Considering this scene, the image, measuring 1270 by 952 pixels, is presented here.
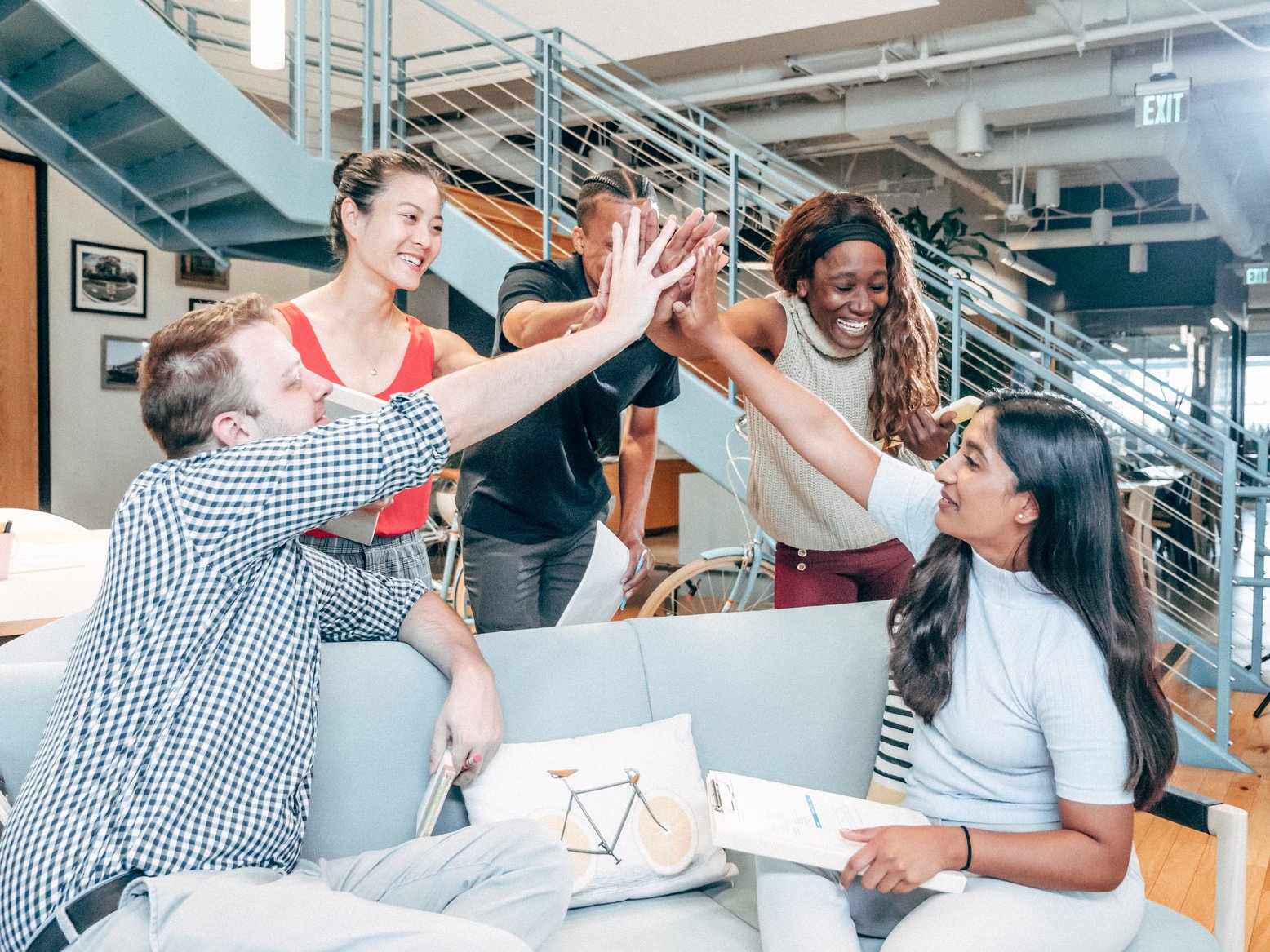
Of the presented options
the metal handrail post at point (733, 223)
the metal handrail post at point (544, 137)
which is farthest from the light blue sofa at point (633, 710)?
the metal handrail post at point (544, 137)

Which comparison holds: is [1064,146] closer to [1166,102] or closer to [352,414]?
[1166,102]

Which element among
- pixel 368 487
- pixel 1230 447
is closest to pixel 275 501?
pixel 368 487

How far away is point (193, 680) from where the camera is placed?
1.15 meters

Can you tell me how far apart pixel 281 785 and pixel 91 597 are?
1202 millimetres

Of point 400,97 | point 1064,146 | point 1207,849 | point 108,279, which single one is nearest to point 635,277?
point 1207,849

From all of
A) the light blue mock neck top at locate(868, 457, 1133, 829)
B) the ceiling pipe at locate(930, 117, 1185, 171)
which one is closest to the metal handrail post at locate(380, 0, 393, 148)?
the light blue mock neck top at locate(868, 457, 1133, 829)

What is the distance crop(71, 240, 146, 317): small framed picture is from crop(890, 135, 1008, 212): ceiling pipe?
517 cm

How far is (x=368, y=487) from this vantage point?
118 centimetres

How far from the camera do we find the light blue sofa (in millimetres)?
1543

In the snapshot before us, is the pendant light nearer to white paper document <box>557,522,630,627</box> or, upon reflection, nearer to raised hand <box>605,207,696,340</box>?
white paper document <box>557,522,630,627</box>

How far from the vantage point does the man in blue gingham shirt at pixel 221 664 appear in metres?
1.07

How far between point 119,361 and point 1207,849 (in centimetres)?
666

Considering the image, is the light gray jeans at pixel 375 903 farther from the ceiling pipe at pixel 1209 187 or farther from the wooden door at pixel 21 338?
the ceiling pipe at pixel 1209 187

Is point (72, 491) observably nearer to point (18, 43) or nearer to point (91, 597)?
point (18, 43)
